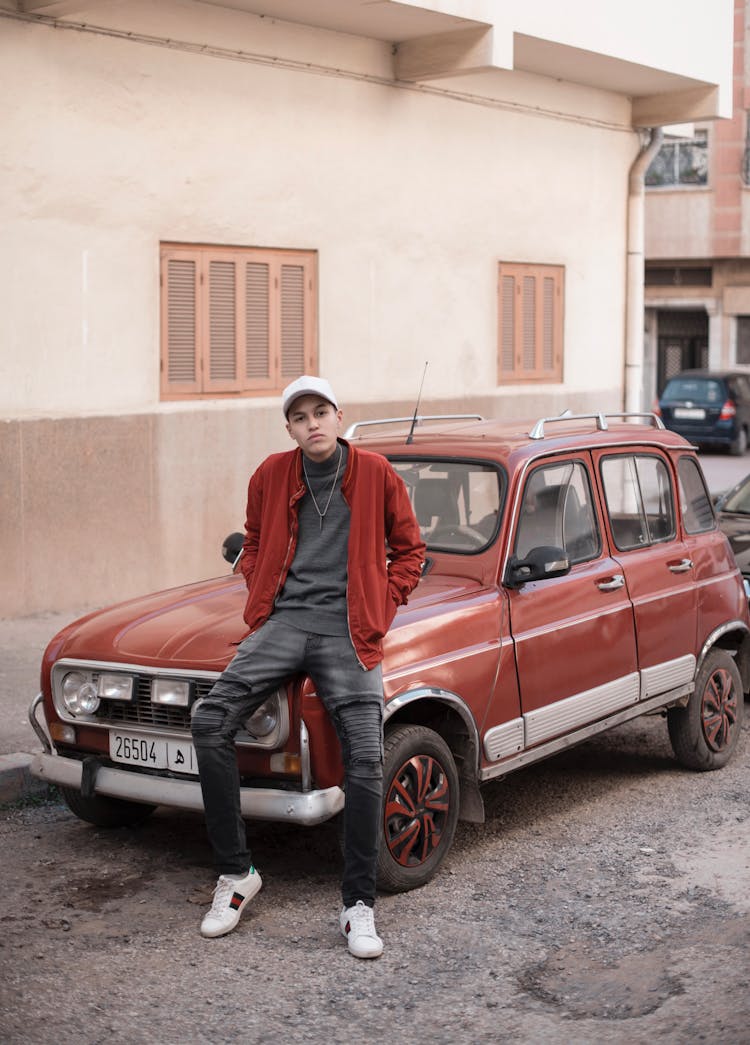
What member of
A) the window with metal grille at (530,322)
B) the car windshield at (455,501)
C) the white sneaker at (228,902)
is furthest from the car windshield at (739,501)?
the white sneaker at (228,902)

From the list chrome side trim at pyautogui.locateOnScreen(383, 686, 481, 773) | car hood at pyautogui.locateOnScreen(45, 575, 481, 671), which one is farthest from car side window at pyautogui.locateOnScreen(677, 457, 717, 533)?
chrome side trim at pyautogui.locateOnScreen(383, 686, 481, 773)

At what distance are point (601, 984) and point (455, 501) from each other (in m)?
2.46

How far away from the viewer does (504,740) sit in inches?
248

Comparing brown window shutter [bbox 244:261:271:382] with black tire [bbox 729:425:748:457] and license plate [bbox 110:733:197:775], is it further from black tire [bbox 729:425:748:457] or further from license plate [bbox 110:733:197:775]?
black tire [bbox 729:425:748:457]

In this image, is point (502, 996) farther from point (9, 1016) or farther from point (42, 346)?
point (42, 346)

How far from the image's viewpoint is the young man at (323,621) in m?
5.35

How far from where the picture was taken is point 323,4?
12.3m

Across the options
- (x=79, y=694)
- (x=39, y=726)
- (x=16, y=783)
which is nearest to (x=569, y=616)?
(x=79, y=694)

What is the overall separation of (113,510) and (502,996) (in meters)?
7.50

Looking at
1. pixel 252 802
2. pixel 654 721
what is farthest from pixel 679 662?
pixel 252 802

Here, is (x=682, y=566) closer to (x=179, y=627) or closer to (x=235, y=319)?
(x=179, y=627)

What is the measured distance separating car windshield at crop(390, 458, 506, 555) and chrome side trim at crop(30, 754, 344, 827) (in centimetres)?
156

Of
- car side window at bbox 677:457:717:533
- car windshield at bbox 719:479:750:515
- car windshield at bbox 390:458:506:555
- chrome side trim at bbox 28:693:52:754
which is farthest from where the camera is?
car windshield at bbox 719:479:750:515

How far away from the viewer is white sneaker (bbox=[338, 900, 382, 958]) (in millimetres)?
5207
